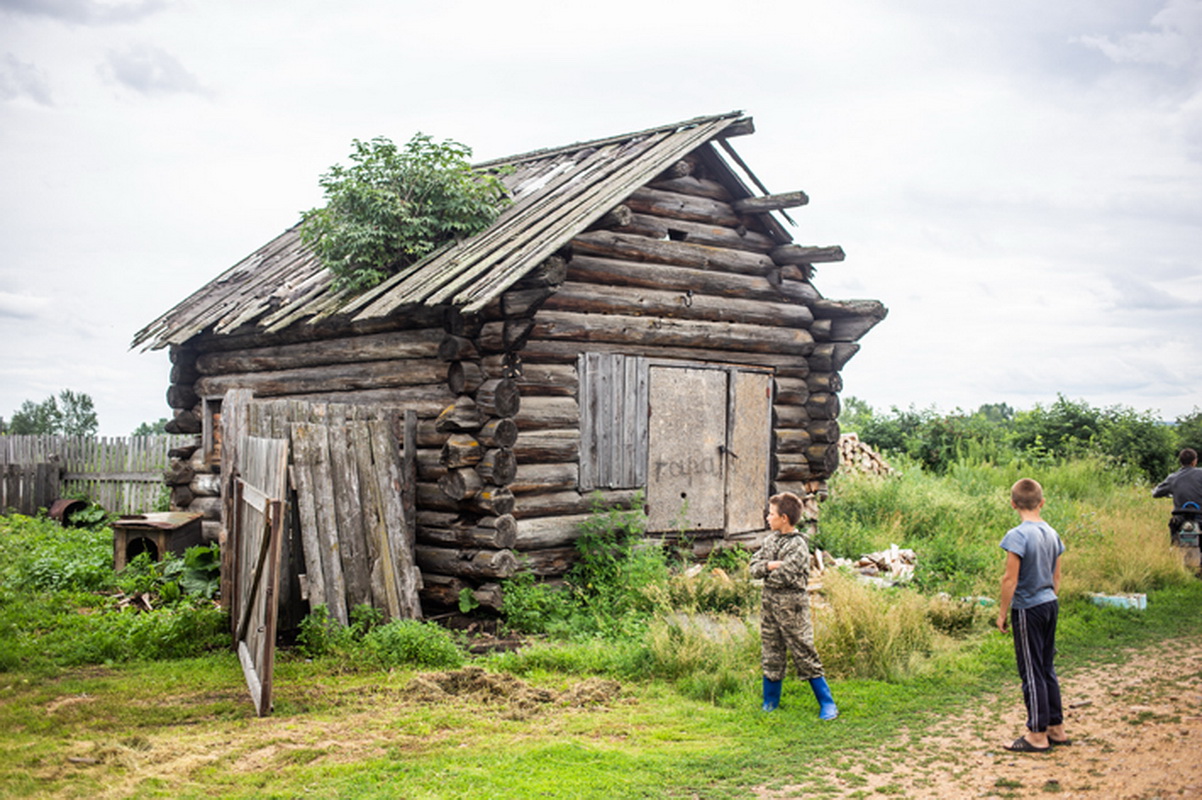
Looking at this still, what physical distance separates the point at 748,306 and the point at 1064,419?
15.7 metres

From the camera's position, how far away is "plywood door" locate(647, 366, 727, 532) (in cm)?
1173

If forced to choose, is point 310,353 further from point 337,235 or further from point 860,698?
point 860,698

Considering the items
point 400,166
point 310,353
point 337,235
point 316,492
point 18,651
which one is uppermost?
point 400,166

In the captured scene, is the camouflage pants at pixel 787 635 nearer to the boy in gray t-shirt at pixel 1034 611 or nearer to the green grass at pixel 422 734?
the green grass at pixel 422 734

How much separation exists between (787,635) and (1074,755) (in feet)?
→ 6.22

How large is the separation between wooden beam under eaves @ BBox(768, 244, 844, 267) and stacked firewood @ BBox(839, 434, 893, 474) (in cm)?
760

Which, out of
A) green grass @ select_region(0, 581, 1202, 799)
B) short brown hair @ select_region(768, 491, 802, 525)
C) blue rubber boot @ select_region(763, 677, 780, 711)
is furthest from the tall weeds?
short brown hair @ select_region(768, 491, 802, 525)

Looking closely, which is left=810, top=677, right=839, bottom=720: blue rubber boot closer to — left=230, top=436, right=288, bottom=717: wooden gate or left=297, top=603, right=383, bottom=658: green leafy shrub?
left=230, top=436, right=288, bottom=717: wooden gate

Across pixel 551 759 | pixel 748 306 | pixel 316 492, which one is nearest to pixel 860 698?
pixel 551 759

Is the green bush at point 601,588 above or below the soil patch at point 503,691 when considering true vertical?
above

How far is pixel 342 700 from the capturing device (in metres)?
7.39

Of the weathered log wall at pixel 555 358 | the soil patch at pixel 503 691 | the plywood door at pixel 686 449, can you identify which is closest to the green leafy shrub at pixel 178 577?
the weathered log wall at pixel 555 358

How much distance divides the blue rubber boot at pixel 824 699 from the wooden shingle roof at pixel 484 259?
4.56 m

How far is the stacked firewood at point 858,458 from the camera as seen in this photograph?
20141 millimetres
